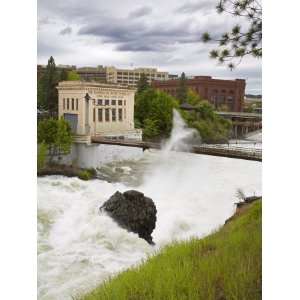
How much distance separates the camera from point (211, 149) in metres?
3.11

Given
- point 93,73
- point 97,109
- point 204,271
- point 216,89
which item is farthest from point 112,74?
point 204,271

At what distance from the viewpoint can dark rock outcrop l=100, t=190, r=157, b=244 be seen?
10.2 feet

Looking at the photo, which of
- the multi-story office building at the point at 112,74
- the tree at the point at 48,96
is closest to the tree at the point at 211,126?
the multi-story office building at the point at 112,74

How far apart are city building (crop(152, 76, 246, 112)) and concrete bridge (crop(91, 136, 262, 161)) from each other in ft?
0.77

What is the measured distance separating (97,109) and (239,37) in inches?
37.4

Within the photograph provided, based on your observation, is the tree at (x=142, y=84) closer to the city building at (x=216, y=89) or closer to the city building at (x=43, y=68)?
the city building at (x=216, y=89)

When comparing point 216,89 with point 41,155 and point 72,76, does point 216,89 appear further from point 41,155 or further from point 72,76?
point 41,155

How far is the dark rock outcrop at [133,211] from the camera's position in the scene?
310cm

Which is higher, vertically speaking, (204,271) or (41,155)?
(41,155)

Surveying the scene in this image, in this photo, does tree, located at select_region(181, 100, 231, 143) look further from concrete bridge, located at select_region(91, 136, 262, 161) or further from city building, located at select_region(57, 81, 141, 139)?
city building, located at select_region(57, 81, 141, 139)
